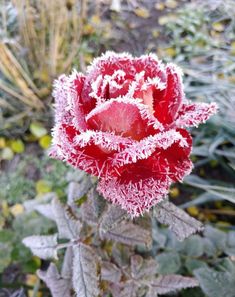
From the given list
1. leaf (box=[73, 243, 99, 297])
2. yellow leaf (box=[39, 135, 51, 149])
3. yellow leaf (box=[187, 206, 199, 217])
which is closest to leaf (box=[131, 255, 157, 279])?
leaf (box=[73, 243, 99, 297])

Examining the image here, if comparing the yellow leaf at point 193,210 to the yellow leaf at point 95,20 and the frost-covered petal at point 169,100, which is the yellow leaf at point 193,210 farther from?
the yellow leaf at point 95,20

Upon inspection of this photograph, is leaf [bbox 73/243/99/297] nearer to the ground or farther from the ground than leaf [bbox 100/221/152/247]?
nearer to the ground

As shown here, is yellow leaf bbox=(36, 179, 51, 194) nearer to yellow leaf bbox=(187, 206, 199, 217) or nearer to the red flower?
yellow leaf bbox=(187, 206, 199, 217)

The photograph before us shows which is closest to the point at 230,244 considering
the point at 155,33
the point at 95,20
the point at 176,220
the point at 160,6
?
the point at 176,220

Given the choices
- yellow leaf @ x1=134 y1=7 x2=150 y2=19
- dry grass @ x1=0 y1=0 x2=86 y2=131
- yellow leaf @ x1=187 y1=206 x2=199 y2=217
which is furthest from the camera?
yellow leaf @ x1=134 y1=7 x2=150 y2=19

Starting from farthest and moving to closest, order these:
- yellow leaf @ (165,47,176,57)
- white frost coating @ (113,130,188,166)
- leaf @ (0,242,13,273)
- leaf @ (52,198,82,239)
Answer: yellow leaf @ (165,47,176,57)
leaf @ (0,242,13,273)
leaf @ (52,198,82,239)
white frost coating @ (113,130,188,166)

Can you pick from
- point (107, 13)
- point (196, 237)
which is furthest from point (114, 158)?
point (107, 13)
